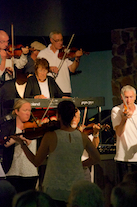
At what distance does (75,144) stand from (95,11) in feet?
9.58

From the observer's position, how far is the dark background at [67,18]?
397 cm

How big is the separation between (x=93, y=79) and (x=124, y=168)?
1.98 metres

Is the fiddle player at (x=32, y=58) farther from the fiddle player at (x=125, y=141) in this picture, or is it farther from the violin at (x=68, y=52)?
the fiddle player at (x=125, y=141)

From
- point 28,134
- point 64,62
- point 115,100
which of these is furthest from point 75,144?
point 115,100

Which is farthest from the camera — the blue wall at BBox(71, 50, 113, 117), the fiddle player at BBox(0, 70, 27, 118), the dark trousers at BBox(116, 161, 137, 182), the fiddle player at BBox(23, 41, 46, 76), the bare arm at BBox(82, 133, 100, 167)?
the blue wall at BBox(71, 50, 113, 117)

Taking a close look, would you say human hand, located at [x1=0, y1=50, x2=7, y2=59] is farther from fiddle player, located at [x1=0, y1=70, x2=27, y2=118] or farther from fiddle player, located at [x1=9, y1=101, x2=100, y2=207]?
fiddle player, located at [x1=9, y1=101, x2=100, y2=207]

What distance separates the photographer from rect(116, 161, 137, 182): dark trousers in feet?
8.95

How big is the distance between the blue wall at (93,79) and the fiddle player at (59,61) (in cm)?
32

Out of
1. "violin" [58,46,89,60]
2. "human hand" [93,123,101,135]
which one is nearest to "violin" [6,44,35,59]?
"violin" [58,46,89,60]

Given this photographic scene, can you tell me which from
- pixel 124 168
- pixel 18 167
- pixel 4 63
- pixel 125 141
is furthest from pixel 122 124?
pixel 4 63

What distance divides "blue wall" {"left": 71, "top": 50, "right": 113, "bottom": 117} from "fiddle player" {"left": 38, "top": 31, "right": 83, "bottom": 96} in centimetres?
32

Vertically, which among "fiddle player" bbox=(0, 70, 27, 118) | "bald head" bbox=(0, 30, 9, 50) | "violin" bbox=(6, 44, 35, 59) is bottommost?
"fiddle player" bbox=(0, 70, 27, 118)

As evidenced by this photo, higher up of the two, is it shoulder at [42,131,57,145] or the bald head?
the bald head

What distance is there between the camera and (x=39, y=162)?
176 centimetres
